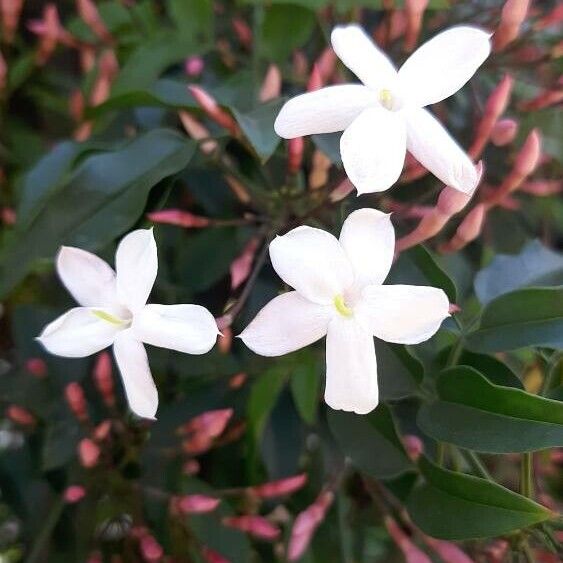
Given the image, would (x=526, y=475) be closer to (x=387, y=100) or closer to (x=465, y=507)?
(x=465, y=507)

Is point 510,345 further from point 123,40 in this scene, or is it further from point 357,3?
point 123,40

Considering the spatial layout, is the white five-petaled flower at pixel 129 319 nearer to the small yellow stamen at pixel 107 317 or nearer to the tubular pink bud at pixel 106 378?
the small yellow stamen at pixel 107 317

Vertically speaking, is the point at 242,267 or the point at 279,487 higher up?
the point at 242,267

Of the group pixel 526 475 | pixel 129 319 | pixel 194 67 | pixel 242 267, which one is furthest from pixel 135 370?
pixel 194 67

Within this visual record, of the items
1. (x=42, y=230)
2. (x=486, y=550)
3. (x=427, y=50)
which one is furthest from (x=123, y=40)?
(x=486, y=550)

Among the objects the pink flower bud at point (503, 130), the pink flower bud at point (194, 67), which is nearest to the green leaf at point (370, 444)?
the pink flower bud at point (503, 130)
